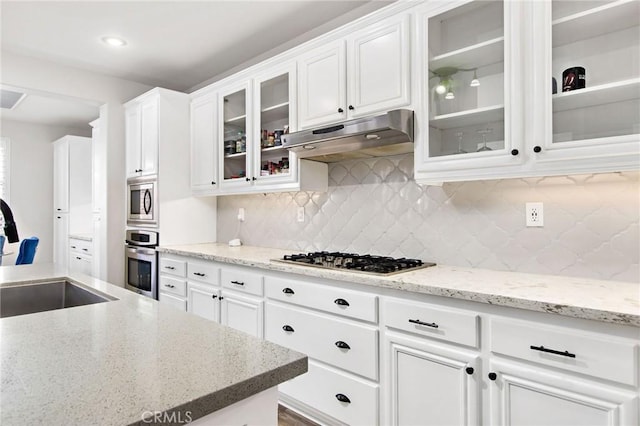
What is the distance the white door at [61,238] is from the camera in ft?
18.1

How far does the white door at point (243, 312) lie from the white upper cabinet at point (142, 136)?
61.4 inches

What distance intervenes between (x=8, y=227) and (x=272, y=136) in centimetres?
193

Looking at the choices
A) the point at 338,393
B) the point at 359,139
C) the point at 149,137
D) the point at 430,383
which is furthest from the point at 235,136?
the point at 430,383

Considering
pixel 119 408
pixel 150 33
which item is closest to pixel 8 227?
pixel 119 408

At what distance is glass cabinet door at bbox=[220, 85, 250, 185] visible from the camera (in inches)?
123

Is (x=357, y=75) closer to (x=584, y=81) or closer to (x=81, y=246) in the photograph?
(x=584, y=81)

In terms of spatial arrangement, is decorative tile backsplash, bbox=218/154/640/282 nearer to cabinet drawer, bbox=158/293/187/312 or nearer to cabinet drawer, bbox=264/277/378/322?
cabinet drawer, bbox=264/277/378/322

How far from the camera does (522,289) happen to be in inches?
60.4

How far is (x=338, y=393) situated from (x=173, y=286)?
73.1 inches

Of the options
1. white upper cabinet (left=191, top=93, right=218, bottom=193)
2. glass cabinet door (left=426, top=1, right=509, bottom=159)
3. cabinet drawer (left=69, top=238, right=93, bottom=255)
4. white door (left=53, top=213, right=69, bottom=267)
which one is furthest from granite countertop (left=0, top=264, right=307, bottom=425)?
white door (left=53, top=213, right=69, bottom=267)

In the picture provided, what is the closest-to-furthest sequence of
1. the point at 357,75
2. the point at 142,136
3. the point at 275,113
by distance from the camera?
the point at 357,75
the point at 275,113
the point at 142,136

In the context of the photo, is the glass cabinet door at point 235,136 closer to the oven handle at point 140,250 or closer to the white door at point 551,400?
the oven handle at point 140,250

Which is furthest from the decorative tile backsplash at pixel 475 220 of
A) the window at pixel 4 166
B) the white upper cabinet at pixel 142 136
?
the window at pixel 4 166

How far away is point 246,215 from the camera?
3592 mm
